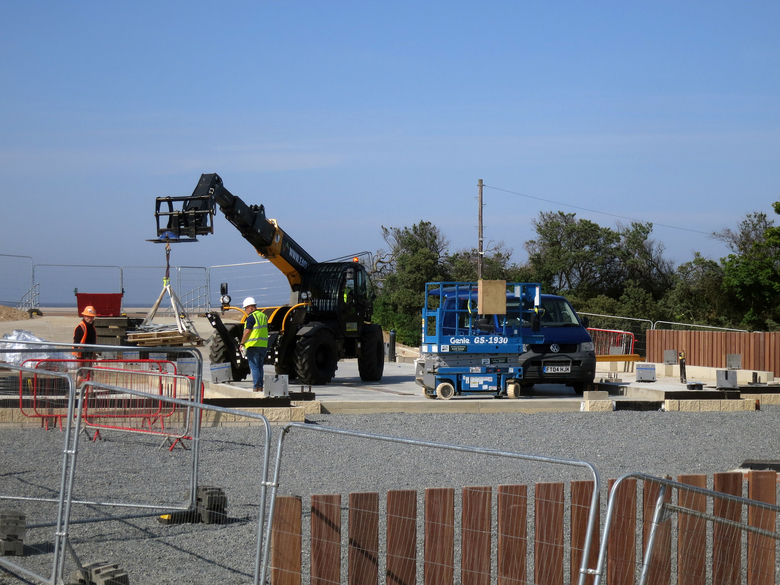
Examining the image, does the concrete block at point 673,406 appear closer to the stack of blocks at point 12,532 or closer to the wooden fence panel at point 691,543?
the wooden fence panel at point 691,543

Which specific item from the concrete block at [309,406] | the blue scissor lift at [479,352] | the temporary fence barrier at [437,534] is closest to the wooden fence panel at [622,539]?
the temporary fence barrier at [437,534]

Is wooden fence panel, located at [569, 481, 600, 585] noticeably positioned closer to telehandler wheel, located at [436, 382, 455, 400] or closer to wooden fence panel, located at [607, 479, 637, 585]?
wooden fence panel, located at [607, 479, 637, 585]

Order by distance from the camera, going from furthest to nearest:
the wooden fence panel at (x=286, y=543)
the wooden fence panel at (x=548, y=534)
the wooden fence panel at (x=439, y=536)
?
the wooden fence panel at (x=286, y=543) → the wooden fence panel at (x=439, y=536) → the wooden fence panel at (x=548, y=534)

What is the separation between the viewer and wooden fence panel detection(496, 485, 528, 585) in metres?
3.93

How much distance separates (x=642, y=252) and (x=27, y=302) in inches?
1443

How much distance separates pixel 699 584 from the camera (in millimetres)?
4164

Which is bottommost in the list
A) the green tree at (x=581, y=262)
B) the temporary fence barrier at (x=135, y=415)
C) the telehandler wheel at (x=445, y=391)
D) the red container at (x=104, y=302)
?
the telehandler wheel at (x=445, y=391)

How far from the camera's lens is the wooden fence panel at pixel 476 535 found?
396 cm

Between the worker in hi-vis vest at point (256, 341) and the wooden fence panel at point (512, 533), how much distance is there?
37.8 ft

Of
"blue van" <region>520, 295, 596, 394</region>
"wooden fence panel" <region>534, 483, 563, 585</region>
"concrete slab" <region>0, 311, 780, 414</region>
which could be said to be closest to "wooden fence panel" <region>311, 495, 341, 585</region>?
"wooden fence panel" <region>534, 483, 563, 585</region>

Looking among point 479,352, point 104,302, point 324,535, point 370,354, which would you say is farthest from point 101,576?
point 104,302

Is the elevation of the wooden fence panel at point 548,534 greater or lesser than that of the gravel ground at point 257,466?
greater

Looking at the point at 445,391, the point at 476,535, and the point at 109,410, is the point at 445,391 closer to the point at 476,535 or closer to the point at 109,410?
the point at 109,410

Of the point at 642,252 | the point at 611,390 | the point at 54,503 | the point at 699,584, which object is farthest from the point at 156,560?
the point at 642,252
